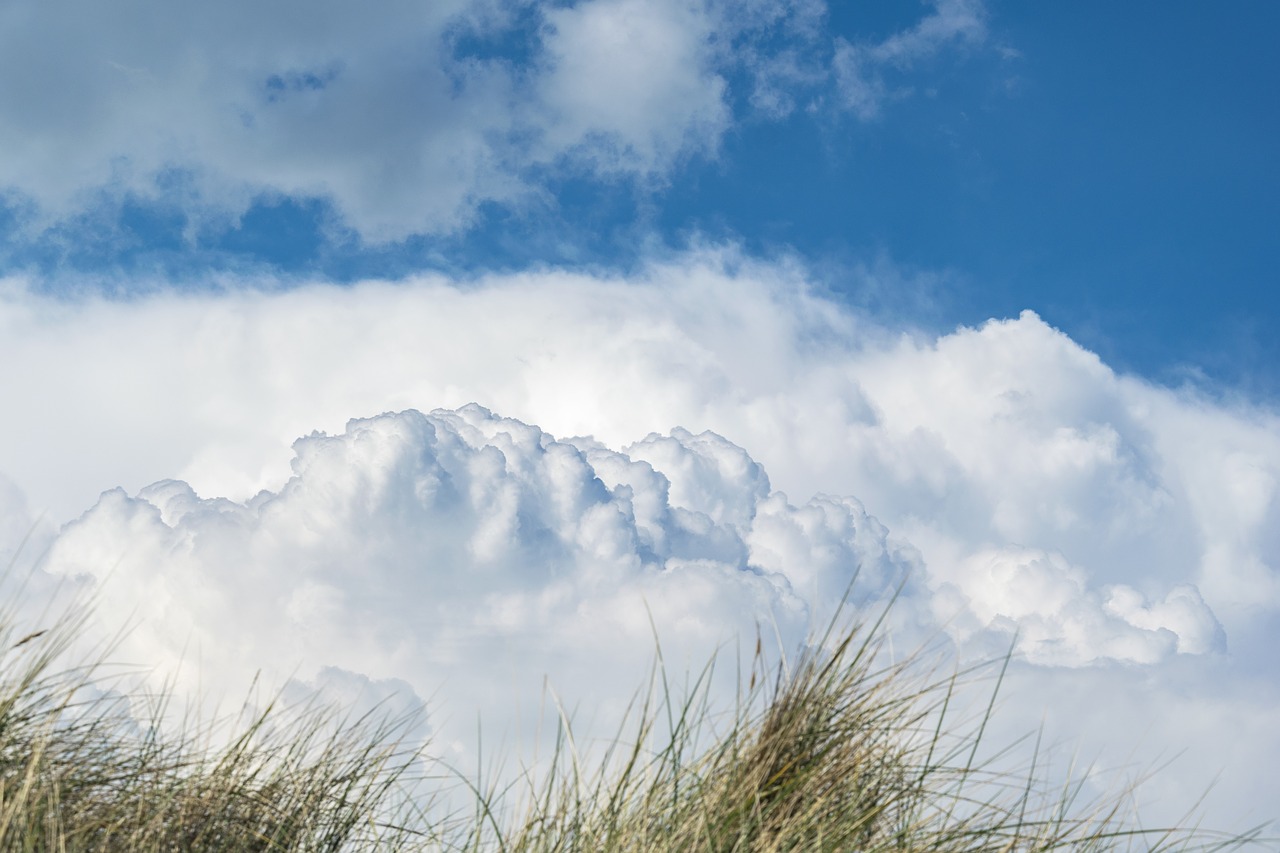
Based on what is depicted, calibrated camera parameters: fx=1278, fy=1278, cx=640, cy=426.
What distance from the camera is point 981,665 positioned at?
4.11 metres

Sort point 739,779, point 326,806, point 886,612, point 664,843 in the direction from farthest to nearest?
point 326,806 < point 886,612 < point 739,779 < point 664,843

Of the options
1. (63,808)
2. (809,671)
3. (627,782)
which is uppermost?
(809,671)

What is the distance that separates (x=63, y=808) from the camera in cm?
377

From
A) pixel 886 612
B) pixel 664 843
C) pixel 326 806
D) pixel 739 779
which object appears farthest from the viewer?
pixel 326 806

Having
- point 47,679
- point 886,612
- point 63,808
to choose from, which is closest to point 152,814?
point 63,808

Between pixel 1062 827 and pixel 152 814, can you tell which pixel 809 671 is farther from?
pixel 152 814

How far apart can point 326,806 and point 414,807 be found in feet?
1.00

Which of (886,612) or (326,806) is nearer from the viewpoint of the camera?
(886,612)

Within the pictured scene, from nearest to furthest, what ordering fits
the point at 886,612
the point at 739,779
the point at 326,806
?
the point at 739,779 → the point at 886,612 → the point at 326,806

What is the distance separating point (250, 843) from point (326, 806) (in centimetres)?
32

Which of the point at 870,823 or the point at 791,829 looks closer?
the point at 791,829

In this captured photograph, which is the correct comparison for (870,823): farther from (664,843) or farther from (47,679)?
(47,679)

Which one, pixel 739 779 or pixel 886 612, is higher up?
pixel 886 612

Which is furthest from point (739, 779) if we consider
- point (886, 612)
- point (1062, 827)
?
point (1062, 827)
